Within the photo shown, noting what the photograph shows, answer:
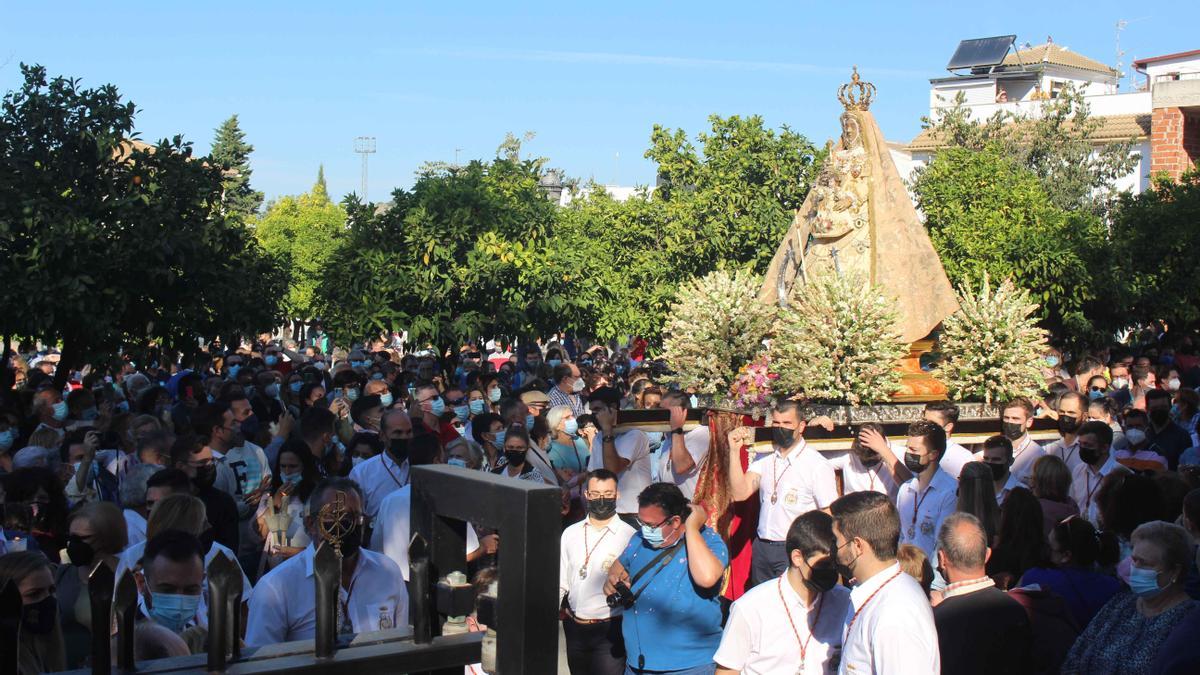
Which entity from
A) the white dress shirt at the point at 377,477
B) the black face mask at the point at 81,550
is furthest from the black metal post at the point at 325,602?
the white dress shirt at the point at 377,477

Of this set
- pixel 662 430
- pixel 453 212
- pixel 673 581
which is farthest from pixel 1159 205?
pixel 673 581

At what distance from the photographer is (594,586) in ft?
22.8

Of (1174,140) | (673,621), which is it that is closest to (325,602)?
(673,621)

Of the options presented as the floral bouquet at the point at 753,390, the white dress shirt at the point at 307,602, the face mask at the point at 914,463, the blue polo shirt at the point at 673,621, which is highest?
the floral bouquet at the point at 753,390

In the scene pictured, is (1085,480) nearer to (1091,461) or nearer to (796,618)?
(1091,461)

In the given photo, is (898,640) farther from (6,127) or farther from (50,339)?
(6,127)

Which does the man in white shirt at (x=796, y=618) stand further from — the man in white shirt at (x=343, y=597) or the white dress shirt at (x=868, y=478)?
the white dress shirt at (x=868, y=478)

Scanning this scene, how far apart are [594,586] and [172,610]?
98.7 inches

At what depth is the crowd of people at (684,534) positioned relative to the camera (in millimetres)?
5113

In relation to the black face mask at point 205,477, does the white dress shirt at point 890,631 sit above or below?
below

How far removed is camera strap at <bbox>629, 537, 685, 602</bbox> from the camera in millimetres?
6534

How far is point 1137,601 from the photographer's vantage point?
17.6 ft

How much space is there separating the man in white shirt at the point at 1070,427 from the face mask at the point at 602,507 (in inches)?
155

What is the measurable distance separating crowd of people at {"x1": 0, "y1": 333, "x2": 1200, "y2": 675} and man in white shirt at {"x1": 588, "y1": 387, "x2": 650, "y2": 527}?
22 millimetres
